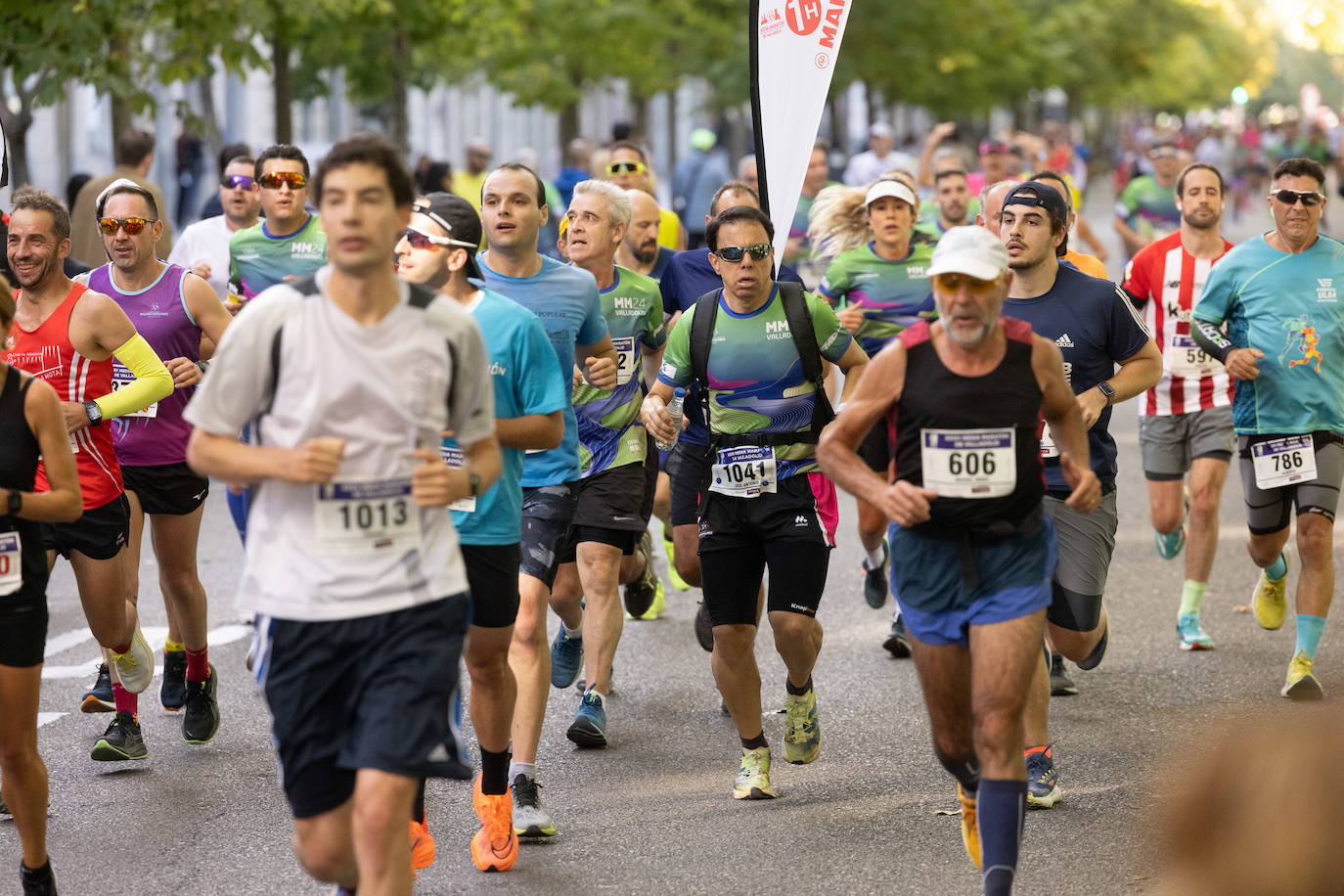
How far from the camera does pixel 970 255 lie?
5.01 meters

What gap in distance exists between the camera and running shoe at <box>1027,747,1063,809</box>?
6410 mm

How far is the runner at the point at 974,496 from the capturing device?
16.2ft

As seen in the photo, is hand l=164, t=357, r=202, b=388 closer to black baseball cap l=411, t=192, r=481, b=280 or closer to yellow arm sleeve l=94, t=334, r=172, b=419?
yellow arm sleeve l=94, t=334, r=172, b=419

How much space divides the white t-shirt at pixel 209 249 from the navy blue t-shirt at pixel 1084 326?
4704 millimetres

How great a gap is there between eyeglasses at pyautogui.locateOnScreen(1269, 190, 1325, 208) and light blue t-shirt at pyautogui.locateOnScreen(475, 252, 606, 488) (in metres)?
3.26

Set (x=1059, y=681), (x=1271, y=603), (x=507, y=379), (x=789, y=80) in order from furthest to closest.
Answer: (x=1271, y=603) < (x=789, y=80) < (x=1059, y=681) < (x=507, y=379)

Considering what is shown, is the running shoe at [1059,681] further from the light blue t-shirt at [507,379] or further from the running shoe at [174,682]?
the running shoe at [174,682]

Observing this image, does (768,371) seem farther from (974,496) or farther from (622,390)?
(974,496)

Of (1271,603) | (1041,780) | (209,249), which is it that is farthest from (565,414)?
(209,249)

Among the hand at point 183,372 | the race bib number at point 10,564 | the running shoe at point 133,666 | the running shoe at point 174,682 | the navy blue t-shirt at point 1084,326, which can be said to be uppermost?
the navy blue t-shirt at point 1084,326

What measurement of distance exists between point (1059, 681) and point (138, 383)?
4057 mm

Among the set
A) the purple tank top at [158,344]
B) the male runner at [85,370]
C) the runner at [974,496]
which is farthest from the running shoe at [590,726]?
the runner at [974,496]

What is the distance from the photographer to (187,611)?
7.44 metres

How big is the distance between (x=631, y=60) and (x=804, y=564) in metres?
24.3
